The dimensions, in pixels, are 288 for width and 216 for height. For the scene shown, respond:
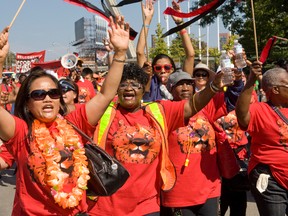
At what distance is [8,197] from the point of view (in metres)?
A: 7.65

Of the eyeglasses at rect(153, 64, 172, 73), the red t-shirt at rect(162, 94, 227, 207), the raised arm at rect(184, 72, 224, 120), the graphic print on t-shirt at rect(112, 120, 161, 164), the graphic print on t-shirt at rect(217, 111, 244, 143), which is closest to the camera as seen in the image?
the raised arm at rect(184, 72, 224, 120)

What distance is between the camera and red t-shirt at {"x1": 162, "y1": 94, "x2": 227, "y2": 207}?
169 inches

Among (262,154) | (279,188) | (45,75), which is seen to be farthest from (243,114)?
(45,75)

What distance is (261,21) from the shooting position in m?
20.2

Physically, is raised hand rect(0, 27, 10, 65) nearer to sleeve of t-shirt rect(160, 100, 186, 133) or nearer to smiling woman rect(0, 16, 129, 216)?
smiling woman rect(0, 16, 129, 216)

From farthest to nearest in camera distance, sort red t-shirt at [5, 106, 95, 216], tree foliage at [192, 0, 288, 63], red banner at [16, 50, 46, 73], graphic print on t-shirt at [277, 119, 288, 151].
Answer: tree foliage at [192, 0, 288, 63] → red banner at [16, 50, 46, 73] → graphic print on t-shirt at [277, 119, 288, 151] → red t-shirt at [5, 106, 95, 216]

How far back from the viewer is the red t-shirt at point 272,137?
4.10m

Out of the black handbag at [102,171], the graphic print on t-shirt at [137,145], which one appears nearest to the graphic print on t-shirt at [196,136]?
the graphic print on t-shirt at [137,145]

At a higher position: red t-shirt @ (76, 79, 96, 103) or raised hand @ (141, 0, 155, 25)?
raised hand @ (141, 0, 155, 25)

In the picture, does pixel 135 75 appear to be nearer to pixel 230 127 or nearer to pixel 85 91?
pixel 230 127

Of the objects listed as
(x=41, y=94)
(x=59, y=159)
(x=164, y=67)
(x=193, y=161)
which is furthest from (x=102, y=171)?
(x=164, y=67)

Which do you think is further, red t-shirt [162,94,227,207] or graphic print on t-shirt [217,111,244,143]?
graphic print on t-shirt [217,111,244,143]

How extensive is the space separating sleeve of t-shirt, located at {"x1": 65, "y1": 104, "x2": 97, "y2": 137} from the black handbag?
6cm

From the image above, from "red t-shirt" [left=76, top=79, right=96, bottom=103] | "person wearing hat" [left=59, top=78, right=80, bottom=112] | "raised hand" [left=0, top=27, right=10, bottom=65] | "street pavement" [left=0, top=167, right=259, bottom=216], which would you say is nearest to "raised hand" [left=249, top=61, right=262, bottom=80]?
"raised hand" [left=0, top=27, right=10, bottom=65]
